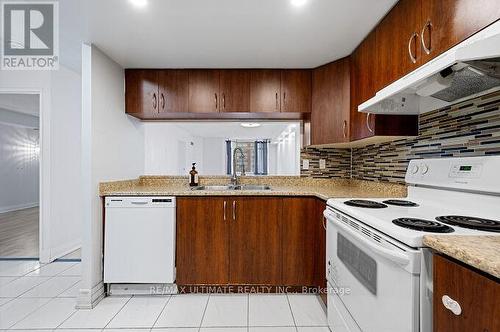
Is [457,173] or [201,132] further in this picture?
[201,132]

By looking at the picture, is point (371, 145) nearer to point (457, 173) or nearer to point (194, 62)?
point (457, 173)

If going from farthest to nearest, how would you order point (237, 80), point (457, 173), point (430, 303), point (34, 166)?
point (34, 166), point (237, 80), point (457, 173), point (430, 303)

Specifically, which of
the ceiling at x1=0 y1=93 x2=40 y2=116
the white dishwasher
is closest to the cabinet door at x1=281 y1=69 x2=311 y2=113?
the white dishwasher

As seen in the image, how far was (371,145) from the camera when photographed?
2.42 metres

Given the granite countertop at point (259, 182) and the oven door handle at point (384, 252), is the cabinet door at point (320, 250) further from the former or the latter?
the oven door handle at point (384, 252)

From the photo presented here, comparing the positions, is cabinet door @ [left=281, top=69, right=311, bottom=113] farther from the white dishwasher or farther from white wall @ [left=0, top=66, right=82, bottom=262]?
white wall @ [left=0, top=66, right=82, bottom=262]

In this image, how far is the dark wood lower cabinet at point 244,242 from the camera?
2.24 metres

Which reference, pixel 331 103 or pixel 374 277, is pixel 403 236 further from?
pixel 331 103

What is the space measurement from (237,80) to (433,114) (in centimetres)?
165

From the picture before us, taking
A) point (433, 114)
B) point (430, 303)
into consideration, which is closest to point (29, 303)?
point (430, 303)

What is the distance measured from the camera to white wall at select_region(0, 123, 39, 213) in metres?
5.87

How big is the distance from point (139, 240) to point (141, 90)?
144 centimetres

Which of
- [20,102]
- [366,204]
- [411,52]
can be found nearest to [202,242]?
[366,204]

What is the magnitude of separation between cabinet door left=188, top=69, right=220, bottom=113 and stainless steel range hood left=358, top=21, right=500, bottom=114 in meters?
1.44
